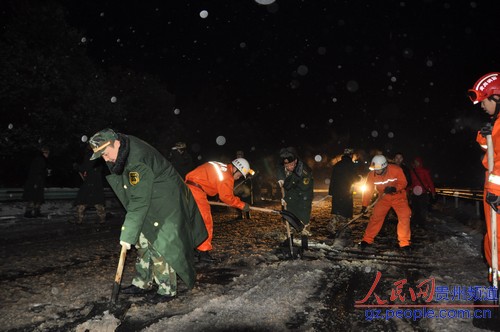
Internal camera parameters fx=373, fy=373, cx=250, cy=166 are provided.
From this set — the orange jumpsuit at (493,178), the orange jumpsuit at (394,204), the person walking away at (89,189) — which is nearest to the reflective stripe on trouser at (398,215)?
the orange jumpsuit at (394,204)

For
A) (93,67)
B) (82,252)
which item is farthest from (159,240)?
(93,67)

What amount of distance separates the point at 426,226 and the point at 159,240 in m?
7.95

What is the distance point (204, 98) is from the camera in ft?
155

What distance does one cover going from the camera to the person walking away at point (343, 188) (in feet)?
26.9

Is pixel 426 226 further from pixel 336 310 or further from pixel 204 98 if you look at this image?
pixel 204 98

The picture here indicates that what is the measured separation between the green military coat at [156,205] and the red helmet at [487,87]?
3.13 metres

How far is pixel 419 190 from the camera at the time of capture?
958 centimetres

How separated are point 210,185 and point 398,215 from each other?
11.1 ft

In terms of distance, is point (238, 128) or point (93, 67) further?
point (238, 128)

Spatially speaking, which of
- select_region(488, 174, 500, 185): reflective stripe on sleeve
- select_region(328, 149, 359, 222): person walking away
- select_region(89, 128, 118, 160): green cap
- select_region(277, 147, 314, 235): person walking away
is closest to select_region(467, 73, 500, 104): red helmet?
select_region(488, 174, 500, 185): reflective stripe on sleeve

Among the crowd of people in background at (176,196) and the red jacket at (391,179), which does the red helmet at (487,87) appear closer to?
the crowd of people in background at (176,196)

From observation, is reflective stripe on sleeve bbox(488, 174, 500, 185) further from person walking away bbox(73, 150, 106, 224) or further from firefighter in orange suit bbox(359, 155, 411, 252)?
person walking away bbox(73, 150, 106, 224)

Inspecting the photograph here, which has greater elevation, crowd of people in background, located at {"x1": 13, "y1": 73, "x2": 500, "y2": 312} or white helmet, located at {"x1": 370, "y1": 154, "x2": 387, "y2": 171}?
white helmet, located at {"x1": 370, "y1": 154, "x2": 387, "y2": 171}

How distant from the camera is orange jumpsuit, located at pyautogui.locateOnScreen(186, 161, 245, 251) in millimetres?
5430
